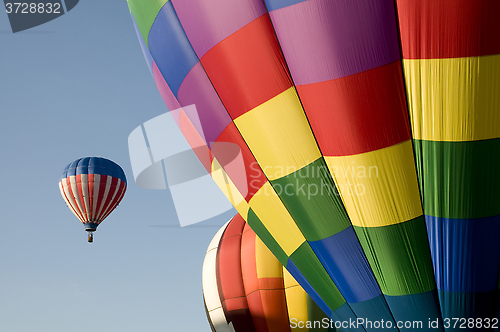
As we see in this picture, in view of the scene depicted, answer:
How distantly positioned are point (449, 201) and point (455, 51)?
0.93m

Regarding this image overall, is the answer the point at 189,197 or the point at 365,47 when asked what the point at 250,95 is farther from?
the point at 189,197

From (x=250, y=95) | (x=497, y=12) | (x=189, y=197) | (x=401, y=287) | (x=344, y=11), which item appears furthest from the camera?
(x=189, y=197)

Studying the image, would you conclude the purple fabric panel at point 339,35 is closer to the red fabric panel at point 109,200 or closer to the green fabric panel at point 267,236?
the green fabric panel at point 267,236

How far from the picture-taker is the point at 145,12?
4004 millimetres

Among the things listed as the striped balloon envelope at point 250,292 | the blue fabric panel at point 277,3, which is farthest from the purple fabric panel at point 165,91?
the striped balloon envelope at point 250,292

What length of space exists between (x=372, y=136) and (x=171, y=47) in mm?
1809

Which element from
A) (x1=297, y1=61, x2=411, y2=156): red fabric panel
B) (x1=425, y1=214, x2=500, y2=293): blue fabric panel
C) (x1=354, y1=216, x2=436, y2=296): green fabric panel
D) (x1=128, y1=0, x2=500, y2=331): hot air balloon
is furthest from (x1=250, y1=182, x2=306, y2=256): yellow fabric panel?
(x1=425, y1=214, x2=500, y2=293): blue fabric panel

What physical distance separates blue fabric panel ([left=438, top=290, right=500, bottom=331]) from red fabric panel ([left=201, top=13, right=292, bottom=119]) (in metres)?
1.82

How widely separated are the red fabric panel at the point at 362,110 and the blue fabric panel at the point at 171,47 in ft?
3.57

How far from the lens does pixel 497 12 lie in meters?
2.74

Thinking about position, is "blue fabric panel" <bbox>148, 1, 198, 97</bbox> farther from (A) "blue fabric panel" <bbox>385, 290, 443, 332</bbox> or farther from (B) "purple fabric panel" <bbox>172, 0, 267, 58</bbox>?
(A) "blue fabric panel" <bbox>385, 290, 443, 332</bbox>

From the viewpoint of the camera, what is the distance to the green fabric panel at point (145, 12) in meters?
3.87

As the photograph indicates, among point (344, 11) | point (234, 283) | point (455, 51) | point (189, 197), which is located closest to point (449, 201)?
point (455, 51)

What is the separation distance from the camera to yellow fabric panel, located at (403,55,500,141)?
2789mm
